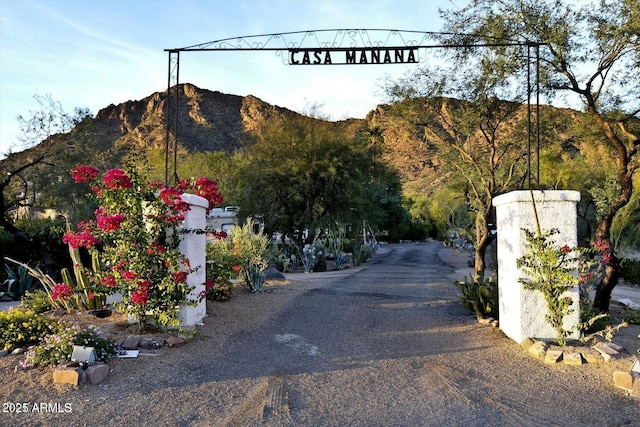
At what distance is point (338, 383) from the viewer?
19.5 ft

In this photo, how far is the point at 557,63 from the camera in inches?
413

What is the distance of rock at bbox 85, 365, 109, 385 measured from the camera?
221 inches

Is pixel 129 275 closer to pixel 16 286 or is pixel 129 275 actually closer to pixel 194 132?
pixel 16 286

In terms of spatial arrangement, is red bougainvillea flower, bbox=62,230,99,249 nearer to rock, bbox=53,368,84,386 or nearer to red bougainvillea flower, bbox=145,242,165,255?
red bougainvillea flower, bbox=145,242,165,255

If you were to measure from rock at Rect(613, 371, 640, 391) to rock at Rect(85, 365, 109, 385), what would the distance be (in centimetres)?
544

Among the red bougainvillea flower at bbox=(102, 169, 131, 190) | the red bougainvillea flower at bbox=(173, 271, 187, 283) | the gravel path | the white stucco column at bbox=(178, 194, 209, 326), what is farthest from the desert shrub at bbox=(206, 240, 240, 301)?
the red bougainvillea flower at bbox=(102, 169, 131, 190)

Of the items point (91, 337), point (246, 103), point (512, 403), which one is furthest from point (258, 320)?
point (246, 103)

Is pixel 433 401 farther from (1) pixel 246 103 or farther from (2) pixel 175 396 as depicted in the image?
(1) pixel 246 103

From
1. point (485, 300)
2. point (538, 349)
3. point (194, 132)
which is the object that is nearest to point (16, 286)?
point (485, 300)

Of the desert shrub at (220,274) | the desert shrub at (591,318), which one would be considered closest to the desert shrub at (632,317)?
the desert shrub at (591,318)

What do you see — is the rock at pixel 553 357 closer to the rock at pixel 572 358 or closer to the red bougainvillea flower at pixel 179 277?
the rock at pixel 572 358

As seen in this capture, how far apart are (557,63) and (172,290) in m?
8.22

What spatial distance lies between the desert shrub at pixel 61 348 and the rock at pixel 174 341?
908mm

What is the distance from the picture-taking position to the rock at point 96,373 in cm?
561
